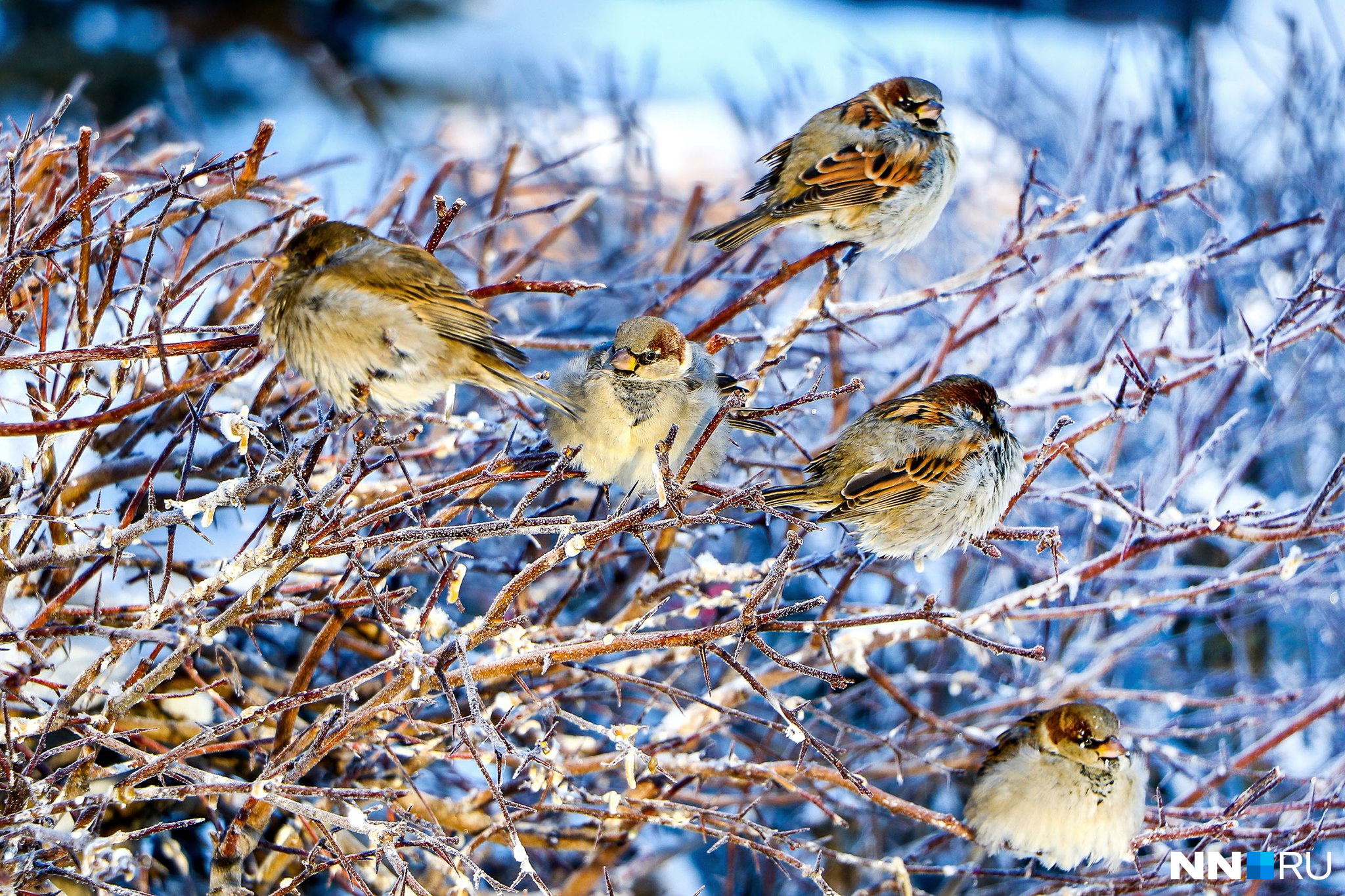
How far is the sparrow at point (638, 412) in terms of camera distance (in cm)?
305

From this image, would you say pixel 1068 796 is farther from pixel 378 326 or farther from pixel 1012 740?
pixel 378 326

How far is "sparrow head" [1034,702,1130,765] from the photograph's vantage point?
365cm

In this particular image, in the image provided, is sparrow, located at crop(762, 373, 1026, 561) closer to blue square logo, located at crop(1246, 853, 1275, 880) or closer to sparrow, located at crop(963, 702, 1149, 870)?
sparrow, located at crop(963, 702, 1149, 870)

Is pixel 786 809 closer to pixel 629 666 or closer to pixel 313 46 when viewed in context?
pixel 629 666

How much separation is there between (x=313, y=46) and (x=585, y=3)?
3.09m

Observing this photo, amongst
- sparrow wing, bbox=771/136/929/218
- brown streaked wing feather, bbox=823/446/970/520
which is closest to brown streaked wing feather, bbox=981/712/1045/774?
brown streaked wing feather, bbox=823/446/970/520

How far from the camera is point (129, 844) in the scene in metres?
3.31

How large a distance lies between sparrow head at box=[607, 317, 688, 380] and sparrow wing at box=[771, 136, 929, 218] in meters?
1.04

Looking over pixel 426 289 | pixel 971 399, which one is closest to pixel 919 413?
pixel 971 399

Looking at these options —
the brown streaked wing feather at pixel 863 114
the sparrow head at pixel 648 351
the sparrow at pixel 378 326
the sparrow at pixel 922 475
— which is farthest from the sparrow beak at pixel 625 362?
the brown streaked wing feather at pixel 863 114

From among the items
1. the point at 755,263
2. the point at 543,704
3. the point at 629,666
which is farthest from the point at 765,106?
the point at 543,704

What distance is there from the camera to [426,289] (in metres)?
2.75

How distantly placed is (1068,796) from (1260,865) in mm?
605

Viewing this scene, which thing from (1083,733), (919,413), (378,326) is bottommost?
(1083,733)
